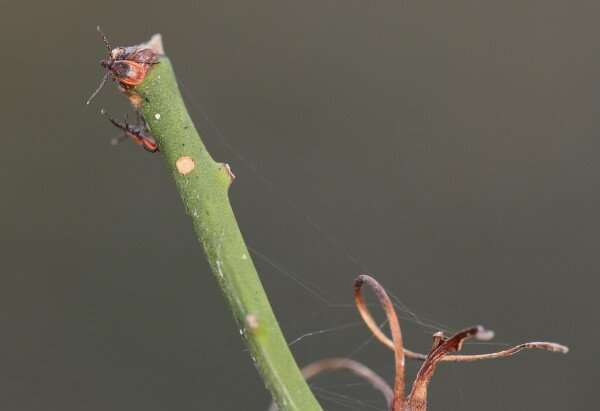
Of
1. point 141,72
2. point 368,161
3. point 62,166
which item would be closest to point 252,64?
point 368,161

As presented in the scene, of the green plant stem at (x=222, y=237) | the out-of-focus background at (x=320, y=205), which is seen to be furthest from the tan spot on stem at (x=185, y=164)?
the out-of-focus background at (x=320, y=205)

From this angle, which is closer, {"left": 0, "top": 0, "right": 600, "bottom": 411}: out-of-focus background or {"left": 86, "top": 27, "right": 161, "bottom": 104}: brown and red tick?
{"left": 86, "top": 27, "right": 161, "bottom": 104}: brown and red tick

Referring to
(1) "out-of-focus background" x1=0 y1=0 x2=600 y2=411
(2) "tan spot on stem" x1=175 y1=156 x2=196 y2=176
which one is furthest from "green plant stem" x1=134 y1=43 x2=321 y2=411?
(1) "out-of-focus background" x1=0 y1=0 x2=600 y2=411

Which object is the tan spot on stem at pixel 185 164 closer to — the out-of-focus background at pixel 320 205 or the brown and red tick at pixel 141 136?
the brown and red tick at pixel 141 136

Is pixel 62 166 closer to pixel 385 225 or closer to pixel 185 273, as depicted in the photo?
pixel 185 273

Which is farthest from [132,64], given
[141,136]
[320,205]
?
[320,205]

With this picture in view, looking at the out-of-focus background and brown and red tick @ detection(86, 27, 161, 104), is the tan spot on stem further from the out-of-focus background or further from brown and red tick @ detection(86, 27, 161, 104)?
the out-of-focus background
